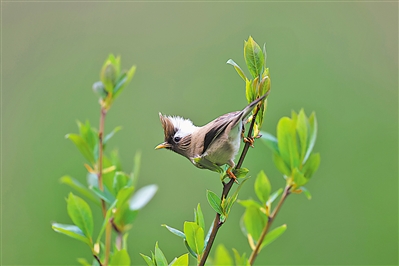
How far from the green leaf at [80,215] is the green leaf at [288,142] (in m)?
0.28

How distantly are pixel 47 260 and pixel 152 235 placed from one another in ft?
1.27

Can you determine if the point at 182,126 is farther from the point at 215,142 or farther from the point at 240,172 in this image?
the point at 240,172

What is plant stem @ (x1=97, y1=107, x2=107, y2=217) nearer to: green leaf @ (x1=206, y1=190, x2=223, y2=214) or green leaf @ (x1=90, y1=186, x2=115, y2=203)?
green leaf @ (x1=90, y1=186, x2=115, y2=203)

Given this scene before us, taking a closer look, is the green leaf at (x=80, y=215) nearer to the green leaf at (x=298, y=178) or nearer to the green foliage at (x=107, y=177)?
the green foliage at (x=107, y=177)

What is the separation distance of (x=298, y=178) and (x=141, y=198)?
273mm

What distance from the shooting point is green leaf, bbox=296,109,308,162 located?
1.98 feet

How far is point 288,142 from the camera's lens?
0.61 metres

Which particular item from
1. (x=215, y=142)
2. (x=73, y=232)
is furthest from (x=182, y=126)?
(x=73, y=232)

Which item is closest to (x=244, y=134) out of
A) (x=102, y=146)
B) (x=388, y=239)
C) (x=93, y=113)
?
(x=102, y=146)

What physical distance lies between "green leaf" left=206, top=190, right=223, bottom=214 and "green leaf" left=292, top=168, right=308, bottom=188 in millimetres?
170

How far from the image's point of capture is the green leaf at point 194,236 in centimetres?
45

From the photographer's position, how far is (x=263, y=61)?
1.59ft

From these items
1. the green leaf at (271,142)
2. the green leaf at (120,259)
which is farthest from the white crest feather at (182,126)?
the green leaf at (120,259)

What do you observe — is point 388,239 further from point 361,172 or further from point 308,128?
point 308,128
